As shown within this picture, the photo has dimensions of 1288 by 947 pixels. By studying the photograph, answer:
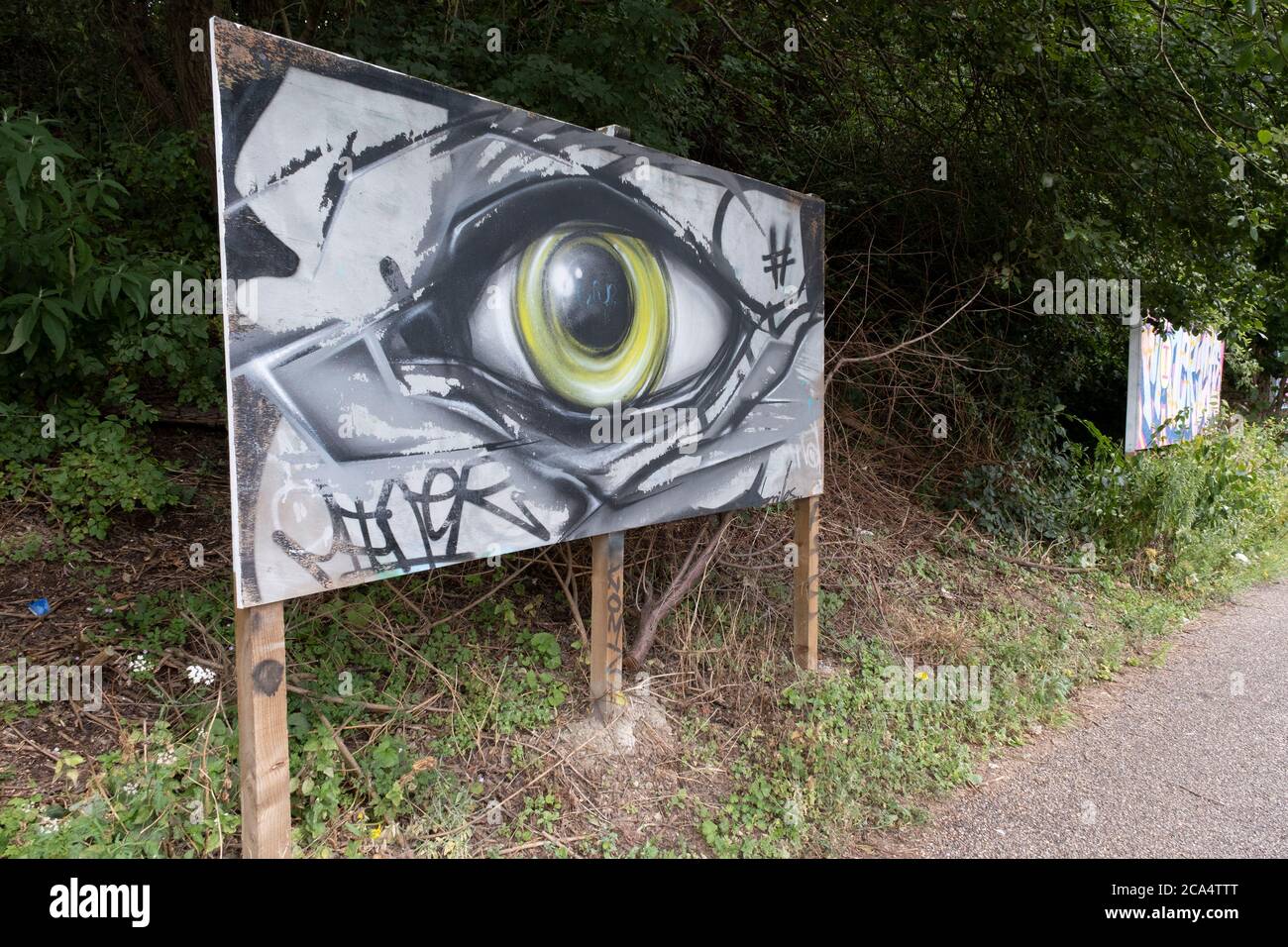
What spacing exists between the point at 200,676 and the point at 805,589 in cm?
295

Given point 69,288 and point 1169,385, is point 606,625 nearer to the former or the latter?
point 69,288

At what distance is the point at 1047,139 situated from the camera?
575cm

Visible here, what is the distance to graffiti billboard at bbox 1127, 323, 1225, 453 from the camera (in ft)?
26.5

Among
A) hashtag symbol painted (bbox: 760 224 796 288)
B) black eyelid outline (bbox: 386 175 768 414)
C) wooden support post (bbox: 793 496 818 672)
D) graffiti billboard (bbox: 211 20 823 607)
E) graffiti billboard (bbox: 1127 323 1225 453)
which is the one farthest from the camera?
graffiti billboard (bbox: 1127 323 1225 453)

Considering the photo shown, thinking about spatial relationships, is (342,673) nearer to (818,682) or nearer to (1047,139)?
(818,682)

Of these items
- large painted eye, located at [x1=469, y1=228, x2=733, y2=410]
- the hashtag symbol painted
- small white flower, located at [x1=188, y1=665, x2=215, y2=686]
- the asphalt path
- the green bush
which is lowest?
the asphalt path

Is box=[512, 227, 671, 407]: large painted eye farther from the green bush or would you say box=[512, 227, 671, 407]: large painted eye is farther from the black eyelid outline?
the green bush

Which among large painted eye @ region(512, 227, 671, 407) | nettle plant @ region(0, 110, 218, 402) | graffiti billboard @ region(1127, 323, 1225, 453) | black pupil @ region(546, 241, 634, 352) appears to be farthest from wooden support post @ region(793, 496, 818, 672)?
graffiti billboard @ region(1127, 323, 1225, 453)

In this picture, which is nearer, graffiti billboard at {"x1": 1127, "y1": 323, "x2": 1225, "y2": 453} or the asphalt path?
the asphalt path

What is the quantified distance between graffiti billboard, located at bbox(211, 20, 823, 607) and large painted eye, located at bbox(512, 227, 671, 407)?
0.4 inches

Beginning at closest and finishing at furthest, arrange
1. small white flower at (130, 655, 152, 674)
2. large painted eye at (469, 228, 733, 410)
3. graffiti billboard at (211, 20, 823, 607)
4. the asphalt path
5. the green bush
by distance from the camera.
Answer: graffiti billboard at (211, 20, 823, 607), large painted eye at (469, 228, 733, 410), small white flower at (130, 655, 152, 674), the asphalt path, the green bush

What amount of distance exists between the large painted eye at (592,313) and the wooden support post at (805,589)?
1.50m

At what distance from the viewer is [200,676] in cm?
319

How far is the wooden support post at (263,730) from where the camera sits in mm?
2367
